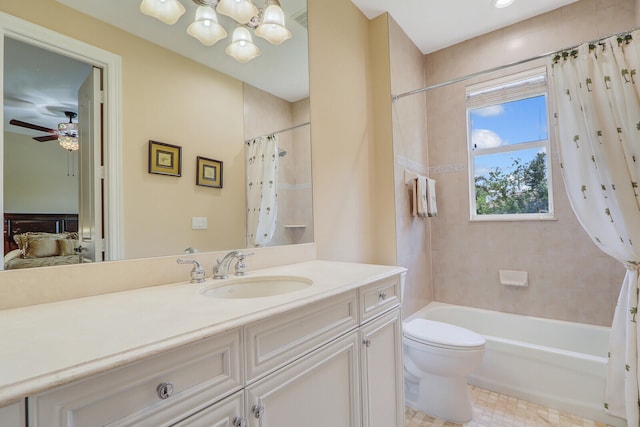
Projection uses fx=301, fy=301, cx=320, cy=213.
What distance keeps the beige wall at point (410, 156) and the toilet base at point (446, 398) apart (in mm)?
590

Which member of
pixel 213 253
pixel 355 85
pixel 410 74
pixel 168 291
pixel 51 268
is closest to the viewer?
pixel 51 268

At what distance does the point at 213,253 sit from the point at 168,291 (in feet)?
1.00

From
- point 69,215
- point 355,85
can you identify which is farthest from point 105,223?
point 355,85

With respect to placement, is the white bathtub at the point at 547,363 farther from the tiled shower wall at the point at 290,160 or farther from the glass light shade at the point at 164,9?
the glass light shade at the point at 164,9

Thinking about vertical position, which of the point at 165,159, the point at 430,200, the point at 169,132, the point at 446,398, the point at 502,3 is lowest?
the point at 446,398

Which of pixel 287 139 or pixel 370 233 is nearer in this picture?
pixel 287 139

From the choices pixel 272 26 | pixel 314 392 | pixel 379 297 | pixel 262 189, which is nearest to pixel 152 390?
pixel 314 392

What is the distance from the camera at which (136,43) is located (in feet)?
3.61

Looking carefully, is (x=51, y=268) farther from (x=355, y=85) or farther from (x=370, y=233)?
(x=355, y=85)

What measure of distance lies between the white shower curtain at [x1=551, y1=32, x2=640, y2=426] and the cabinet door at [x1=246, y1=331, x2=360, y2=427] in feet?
5.19

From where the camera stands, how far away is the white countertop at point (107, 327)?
0.48m

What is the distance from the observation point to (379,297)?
130 cm

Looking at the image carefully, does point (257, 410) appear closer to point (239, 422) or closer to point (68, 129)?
point (239, 422)

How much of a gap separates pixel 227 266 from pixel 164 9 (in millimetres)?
1037
